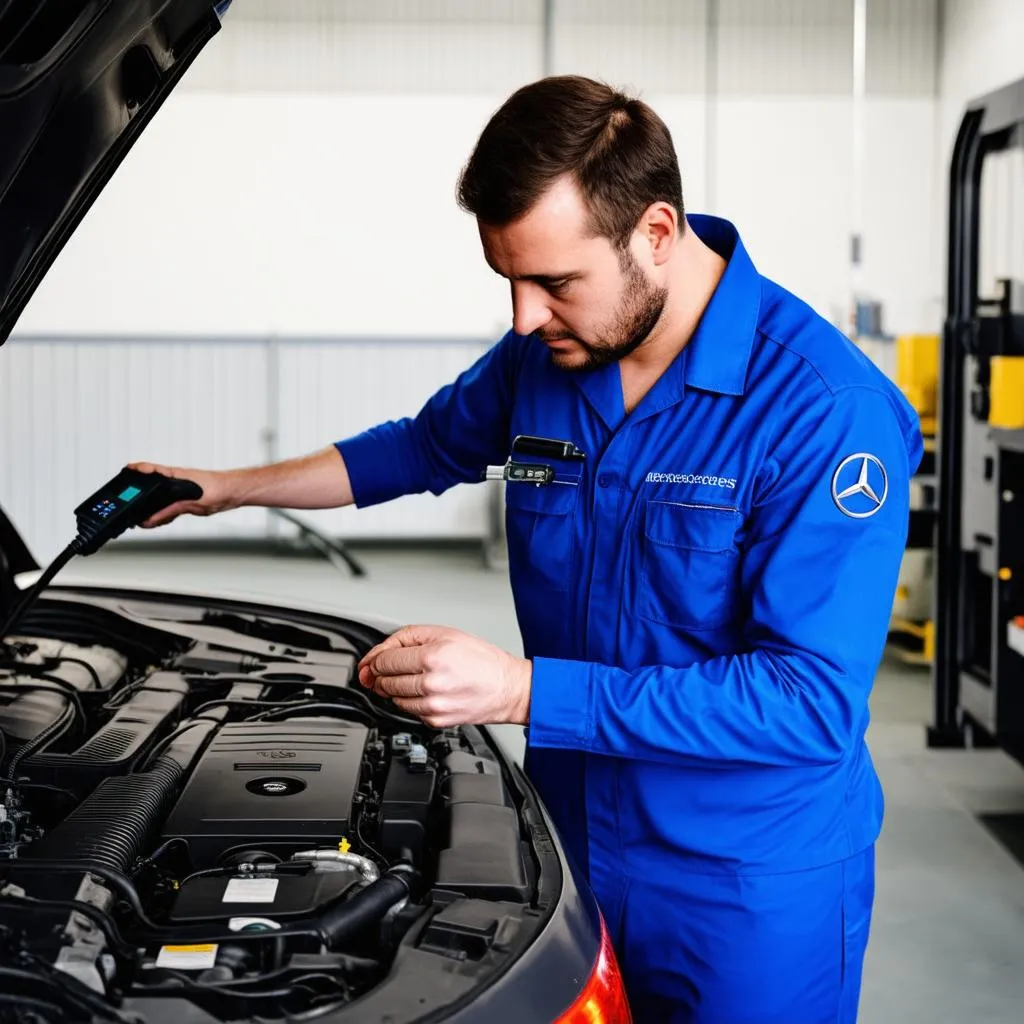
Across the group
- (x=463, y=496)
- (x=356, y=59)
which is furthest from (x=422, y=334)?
(x=356, y=59)

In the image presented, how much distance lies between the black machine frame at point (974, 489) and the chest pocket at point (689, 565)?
2225 mm

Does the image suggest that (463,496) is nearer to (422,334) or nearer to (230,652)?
(422,334)

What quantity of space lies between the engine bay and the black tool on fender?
0.23 m

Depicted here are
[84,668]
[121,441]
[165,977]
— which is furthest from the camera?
[121,441]

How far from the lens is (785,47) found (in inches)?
347

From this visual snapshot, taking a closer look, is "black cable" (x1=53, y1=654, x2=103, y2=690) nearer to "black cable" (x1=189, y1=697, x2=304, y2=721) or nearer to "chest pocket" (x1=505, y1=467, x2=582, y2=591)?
"black cable" (x1=189, y1=697, x2=304, y2=721)

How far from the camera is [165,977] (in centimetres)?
108

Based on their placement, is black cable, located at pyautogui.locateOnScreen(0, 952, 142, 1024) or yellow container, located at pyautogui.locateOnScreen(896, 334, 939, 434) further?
yellow container, located at pyautogui.locateOnScreen(896, 334, 939, 434)

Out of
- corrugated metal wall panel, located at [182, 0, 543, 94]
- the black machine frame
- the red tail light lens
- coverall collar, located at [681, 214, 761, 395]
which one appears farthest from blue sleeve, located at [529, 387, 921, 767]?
corrugated metal wall panel, located at [182, 0, 543, 94]

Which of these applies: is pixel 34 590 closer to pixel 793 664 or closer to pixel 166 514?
pixel 166 514

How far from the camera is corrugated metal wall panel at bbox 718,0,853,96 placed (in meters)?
8.79

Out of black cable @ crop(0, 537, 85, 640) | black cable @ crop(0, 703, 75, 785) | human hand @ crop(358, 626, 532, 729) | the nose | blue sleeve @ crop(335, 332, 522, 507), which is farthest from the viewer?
blue sleeve @ crop(335, 332, 522, 507)

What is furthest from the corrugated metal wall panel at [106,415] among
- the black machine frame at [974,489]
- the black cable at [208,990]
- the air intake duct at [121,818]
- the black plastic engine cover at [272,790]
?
the black cable at [208,990]

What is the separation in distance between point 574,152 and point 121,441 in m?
6.62
